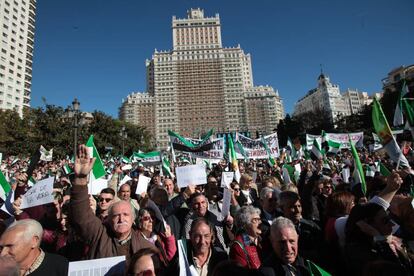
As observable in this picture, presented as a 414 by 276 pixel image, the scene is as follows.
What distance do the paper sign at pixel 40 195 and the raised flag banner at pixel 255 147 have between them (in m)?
7.94

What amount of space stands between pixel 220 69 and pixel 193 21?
23782 millimetres

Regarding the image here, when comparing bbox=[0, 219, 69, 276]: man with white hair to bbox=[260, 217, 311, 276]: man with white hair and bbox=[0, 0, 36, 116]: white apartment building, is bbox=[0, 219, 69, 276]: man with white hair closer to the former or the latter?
bbox=[260, 217, 311, 276]: man with white hair

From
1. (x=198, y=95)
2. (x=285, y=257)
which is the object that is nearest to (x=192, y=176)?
(x=285, y=257)

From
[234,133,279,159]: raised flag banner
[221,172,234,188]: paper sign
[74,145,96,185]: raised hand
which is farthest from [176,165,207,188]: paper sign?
[234,133,279,159]: raised flag banner

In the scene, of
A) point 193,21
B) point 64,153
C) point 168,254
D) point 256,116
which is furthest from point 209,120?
point 168,254

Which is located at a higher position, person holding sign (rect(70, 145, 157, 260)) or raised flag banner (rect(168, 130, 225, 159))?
A: raised flag banner (rect(168, 130, 225, 159))

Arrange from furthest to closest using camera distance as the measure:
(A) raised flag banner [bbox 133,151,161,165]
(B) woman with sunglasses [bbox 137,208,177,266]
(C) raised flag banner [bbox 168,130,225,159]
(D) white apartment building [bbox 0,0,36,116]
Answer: (D) white apartment building [bbox 0,0,36,116] < (A) raised flag banner [bbox 133,151,161,165] < (C) raised flag banner [bbox 168,130,225,159] < (B) woman with sunglasses [bbox 137,208,177,266]

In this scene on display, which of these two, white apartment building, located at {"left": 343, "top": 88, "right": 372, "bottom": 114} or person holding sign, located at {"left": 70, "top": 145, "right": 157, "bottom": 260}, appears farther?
white apartment building, located at {"left": 343, "top": 88, "right": 372, "bottom": 114}

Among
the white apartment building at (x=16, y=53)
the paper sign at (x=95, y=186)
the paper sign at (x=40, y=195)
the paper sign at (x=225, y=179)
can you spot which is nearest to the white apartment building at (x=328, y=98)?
the white apartment building at (x=16, y=53)

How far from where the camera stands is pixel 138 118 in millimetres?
97750

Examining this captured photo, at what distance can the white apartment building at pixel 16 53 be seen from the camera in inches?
1901

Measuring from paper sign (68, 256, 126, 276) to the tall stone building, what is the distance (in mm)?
89297

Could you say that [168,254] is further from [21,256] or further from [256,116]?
[256,116]

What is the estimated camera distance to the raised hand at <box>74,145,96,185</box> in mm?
2135
